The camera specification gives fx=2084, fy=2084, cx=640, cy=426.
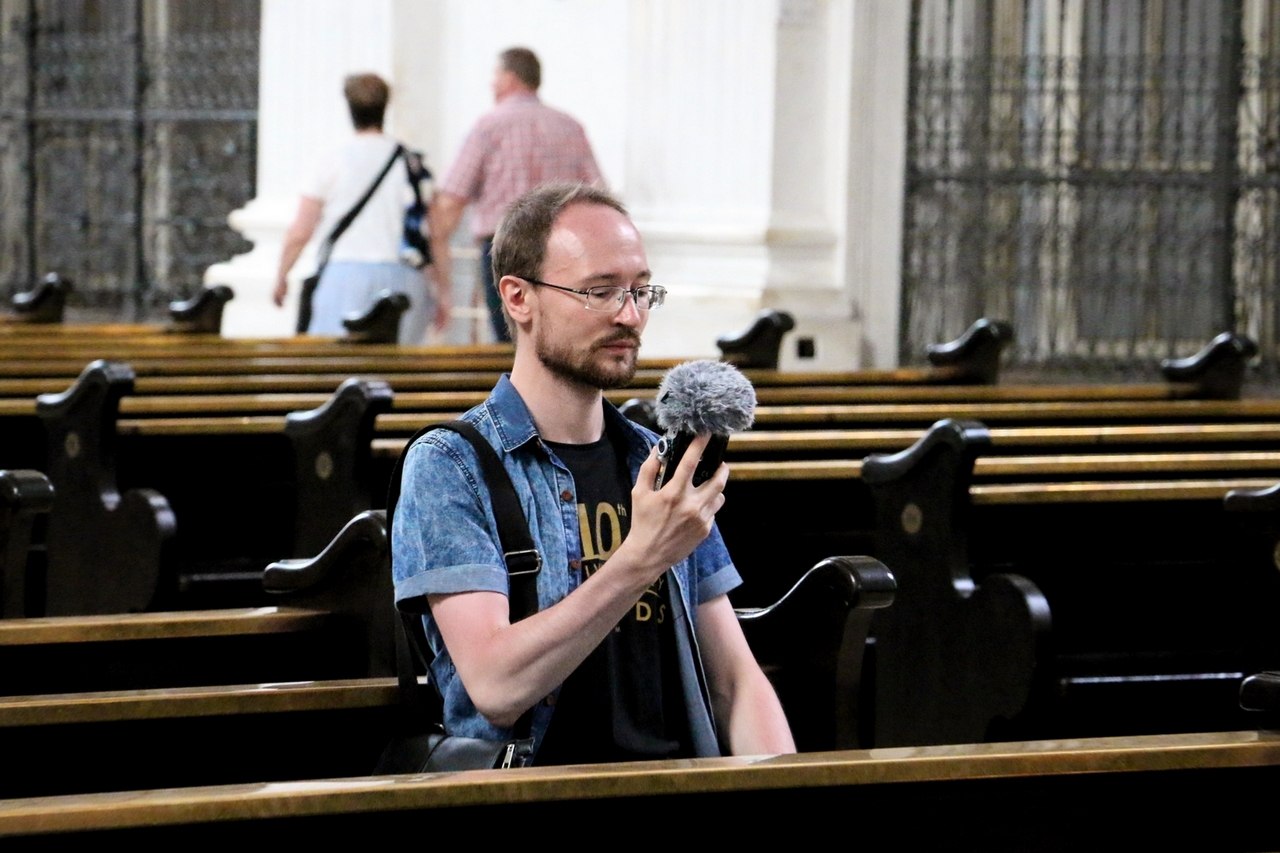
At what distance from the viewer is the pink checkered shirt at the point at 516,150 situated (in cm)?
838

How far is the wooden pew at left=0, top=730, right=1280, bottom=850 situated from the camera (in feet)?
5.42

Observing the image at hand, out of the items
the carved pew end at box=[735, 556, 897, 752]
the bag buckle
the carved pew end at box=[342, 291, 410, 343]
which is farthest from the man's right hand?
the carved pew end at box=[342, 291, 410, 343]

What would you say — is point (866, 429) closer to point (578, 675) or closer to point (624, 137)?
point (578, 675)

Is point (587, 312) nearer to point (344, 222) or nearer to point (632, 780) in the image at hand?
point (632, 780)

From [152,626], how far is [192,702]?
47 centimetres

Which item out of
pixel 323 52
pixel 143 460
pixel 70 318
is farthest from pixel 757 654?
pixel 70 318

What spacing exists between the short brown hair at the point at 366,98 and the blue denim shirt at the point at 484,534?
521cm

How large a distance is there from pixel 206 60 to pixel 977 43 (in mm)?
4535

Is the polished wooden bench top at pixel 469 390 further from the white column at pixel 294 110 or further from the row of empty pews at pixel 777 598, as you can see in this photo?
the white column at pixel 294 110

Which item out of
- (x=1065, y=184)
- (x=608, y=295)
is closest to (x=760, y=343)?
(x=608, y=295)

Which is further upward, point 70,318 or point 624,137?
point 624,137

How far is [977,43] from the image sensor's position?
36.0 feet

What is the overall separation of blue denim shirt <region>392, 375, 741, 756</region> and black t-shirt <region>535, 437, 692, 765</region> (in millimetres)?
15

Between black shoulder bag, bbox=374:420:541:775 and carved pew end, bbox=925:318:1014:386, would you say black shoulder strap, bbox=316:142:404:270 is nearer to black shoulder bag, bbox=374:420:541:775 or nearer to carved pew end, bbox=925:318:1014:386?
carved pew end, bbox=925:318:1014:386
